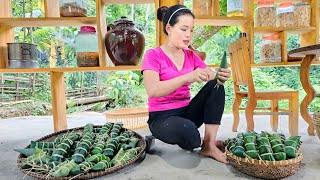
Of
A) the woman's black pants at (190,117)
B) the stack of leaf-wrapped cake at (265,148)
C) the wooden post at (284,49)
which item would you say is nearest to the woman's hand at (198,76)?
the woman's black pants at (190,117)

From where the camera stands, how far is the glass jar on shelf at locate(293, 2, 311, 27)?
7.23 ft

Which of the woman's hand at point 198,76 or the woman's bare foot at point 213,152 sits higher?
the woman's hand at point 198,76

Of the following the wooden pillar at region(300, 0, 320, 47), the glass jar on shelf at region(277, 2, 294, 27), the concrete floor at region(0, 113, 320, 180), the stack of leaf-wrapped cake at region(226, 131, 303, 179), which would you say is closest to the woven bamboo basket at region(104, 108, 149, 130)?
the concrete floor at region(0, 113, 320, 180)

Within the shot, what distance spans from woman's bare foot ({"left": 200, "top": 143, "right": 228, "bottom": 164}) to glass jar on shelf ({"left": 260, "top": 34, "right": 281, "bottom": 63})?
51.4 inches

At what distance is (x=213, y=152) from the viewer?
1.20m

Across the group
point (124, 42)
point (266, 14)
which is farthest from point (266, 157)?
point (266, 14)

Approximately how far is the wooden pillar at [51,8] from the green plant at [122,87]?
2.65m

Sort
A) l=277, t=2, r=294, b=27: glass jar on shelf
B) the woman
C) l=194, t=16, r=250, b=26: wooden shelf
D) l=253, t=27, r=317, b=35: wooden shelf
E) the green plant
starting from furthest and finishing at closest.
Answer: the green plant
l=277, t=2, r=294, b=27: glass jar on shelf
l=253, t=27, r=317, b=35: wooden shelf
l=194, t=16, r=250, b=26: wooden shelf
the woman

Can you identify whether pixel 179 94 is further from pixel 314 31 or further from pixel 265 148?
pixel 314 31

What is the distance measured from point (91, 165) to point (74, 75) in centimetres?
502

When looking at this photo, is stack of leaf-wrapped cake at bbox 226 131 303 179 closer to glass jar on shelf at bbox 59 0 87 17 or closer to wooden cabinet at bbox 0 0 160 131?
wooden cabinet at bbox 0 0 160 131

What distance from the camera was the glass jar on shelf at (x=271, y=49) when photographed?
2.15m

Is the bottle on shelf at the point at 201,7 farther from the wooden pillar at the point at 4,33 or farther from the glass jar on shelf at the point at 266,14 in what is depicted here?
the wooden pillar at the point at 4,33

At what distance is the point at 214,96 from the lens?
1.20 meters
